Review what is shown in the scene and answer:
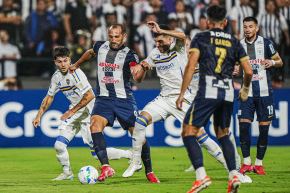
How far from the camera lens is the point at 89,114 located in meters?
13.9

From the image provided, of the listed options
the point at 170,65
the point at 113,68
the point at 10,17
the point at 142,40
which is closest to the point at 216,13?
the point at 170,65

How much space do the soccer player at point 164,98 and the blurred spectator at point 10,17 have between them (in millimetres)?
9336

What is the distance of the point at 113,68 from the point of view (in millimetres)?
12594

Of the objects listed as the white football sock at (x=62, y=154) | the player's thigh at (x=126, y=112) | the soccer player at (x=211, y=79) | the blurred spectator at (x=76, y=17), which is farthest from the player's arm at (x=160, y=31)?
the blurred spectator at (x=76, y=17)

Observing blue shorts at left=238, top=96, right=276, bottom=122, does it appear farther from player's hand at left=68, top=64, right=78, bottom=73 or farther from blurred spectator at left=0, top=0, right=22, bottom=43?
blurred spectator at left=0, top=0, right=22, bottom=43

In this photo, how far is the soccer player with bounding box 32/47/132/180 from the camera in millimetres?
13039

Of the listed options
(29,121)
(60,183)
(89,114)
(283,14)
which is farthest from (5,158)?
(283,14)

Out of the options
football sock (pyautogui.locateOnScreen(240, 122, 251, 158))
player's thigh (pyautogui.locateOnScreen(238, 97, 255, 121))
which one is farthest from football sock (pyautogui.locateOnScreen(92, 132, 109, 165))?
player's thigh (pyautogui.locateOnScreen(238, 97, 255, 121))

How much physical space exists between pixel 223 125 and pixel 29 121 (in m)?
9.46

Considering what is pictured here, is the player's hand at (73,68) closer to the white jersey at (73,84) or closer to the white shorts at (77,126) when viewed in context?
the white jersey at (73,84)

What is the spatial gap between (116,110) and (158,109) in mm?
604

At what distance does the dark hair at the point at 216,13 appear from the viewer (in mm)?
10078

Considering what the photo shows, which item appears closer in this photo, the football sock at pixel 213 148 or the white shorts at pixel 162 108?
the football sock at pixel 213 148

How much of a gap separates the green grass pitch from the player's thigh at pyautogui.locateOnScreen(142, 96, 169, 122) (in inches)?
36.2
